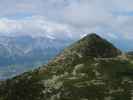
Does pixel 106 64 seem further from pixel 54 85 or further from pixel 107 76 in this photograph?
pixel 54 85

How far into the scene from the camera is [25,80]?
95625mm

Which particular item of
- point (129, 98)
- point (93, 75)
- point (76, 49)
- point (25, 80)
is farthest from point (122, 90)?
point (76, 49)

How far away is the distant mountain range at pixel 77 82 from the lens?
84.5m

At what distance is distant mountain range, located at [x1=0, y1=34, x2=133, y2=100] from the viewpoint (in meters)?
84.5

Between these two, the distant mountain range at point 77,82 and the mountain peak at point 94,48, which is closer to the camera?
the distant mountain range at point 77,82

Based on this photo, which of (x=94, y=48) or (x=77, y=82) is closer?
(x=77, y=82)

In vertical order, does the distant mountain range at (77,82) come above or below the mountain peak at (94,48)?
below

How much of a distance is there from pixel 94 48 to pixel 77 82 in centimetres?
3835

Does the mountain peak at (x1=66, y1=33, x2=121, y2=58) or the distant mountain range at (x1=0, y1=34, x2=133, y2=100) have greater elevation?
the mountain peak at (x1=66, y1=33, x2=121, y2=58)

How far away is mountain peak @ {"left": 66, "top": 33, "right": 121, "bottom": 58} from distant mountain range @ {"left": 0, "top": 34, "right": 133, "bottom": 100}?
19.3m

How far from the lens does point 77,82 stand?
9012 centimetres

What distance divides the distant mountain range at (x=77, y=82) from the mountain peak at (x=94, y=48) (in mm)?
19347

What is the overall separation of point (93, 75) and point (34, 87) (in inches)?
624

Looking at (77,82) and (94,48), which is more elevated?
(94,48)
